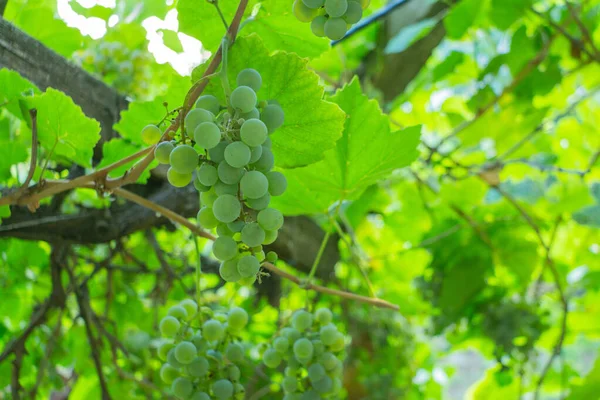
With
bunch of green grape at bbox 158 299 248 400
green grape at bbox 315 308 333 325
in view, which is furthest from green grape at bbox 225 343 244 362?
green grape at bbox 315 308 333 325

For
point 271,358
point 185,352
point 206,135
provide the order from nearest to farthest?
1. point 206,135
2. point 185,352
3. point 271,358

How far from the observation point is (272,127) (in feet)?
1.10

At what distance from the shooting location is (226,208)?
0.30m

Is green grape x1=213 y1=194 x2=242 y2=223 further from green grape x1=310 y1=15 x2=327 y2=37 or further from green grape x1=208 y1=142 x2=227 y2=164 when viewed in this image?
green grape x1=310 y1=15 x2=327 y2=37

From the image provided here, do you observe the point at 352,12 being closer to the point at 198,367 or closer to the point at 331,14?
the point at 331,14

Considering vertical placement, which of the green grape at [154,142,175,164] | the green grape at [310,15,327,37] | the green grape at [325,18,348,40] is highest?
the green grape at [310,15,327,37]

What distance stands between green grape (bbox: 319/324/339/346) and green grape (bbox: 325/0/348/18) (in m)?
0.34

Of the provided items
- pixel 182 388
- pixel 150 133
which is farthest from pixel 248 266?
pixel 182 388

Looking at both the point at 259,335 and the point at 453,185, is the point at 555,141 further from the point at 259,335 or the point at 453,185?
the point at 259,335

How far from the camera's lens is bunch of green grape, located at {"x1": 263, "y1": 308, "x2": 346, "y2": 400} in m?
0.55

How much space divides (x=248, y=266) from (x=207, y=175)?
0.06 meters

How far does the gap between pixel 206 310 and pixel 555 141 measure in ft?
4.20

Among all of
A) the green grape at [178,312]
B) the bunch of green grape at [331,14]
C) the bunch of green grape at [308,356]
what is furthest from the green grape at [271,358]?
the bunch of green grape at [331,14]

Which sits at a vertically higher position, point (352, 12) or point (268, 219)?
point (352, 12)
